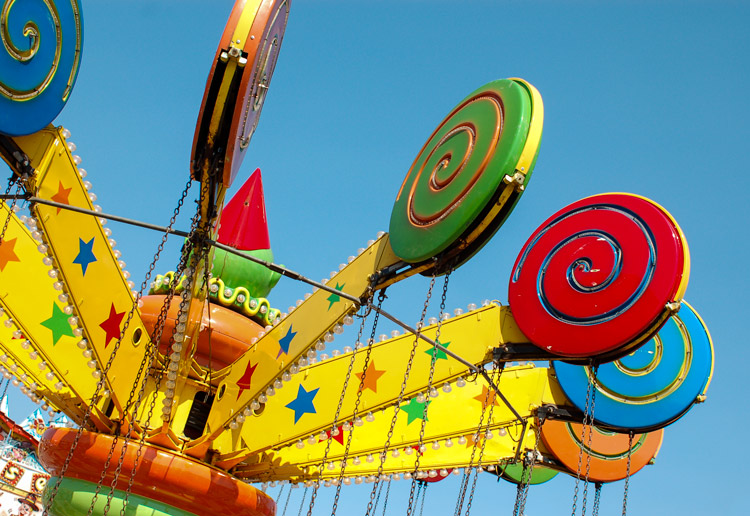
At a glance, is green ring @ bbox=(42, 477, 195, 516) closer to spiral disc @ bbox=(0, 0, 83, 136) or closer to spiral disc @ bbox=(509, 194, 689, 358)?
spiral disc @ bbox=(0, 0, 83, 136)

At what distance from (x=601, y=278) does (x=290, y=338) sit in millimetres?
3657

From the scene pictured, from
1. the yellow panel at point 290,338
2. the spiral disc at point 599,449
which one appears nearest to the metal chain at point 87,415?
the yellow panel at point 290,338

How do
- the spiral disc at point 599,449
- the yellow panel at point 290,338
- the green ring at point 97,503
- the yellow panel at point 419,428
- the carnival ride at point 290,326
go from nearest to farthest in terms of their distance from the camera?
the carnival ride at point 290,326, the green ring at point 97,503, the yellow panel at point 290,338, the yellow panel at point 419,428, the spiral disc at point 599,449

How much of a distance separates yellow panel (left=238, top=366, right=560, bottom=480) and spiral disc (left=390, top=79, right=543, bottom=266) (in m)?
3.13

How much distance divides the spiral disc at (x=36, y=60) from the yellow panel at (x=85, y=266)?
429 mm

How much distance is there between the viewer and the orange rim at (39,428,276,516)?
9.38 metres

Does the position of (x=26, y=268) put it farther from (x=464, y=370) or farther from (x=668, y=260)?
(x=668, y=260)

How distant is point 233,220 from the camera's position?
1198cm

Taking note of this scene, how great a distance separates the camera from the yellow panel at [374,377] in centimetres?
942

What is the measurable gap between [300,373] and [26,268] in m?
3.49

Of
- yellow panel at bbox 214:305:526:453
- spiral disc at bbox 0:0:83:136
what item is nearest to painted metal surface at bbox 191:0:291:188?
spiral disc at bbox 0:0:83:136

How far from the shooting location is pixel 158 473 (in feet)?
30.9

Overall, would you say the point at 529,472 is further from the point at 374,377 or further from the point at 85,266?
the point at 85,266

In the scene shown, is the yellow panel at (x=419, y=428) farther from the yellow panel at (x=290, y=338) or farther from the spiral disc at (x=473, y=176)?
the spiral disc at (x=473, y=176)
